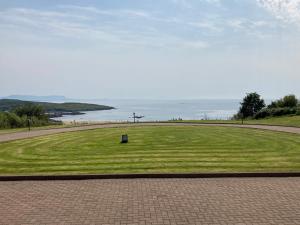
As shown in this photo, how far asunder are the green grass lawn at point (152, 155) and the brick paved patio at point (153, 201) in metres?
1.41

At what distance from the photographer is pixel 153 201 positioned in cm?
865

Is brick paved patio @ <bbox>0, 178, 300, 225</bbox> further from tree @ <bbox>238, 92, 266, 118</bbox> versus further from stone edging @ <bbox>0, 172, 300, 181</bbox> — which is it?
tree @ <bbox>238, 92, 266, 118</bbox>

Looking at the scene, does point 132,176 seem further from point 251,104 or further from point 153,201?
point 251,104

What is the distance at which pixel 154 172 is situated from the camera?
452 inches

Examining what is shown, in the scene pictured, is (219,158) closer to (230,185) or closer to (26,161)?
(230,185)

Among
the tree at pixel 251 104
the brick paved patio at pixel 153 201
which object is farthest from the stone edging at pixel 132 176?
the tree at pixel 251 104

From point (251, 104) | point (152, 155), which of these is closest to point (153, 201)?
point (152, 155)

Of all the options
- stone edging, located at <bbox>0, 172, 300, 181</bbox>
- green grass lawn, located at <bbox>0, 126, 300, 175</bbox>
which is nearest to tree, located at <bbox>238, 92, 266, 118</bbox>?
green grass lawn, located at <bbox>0, 126, 300, 175</bbox>

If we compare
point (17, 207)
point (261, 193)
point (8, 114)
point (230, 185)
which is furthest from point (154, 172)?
point (8, 114)

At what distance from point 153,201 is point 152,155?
6278 millimetres

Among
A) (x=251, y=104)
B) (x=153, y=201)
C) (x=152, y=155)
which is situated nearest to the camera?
(x=153, y=201)

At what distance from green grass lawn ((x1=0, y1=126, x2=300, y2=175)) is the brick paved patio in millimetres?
1406

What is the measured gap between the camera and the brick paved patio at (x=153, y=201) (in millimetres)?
7465

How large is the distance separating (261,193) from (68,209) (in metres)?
5.33
